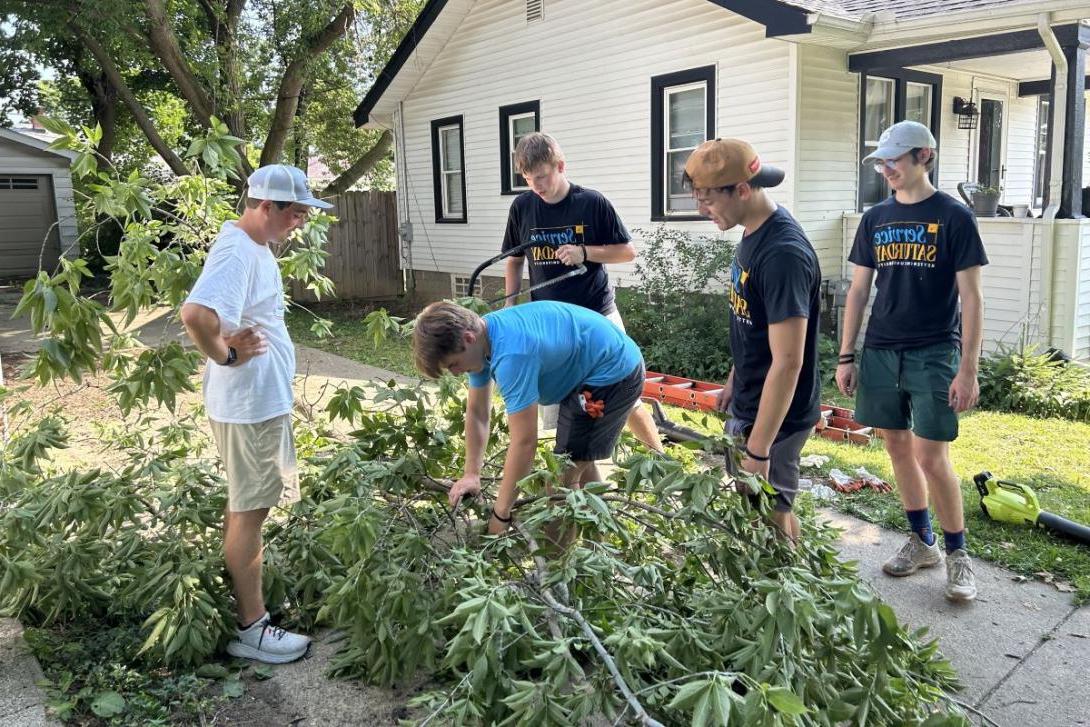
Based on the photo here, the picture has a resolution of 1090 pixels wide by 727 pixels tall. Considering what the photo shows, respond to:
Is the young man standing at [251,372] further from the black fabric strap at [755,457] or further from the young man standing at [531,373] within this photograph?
the black fabric strap at [755,457]

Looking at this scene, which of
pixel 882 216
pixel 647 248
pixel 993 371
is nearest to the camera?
pixel 882 216

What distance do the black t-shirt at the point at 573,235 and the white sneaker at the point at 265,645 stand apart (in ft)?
7.16

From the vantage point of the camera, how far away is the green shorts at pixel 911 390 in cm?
378

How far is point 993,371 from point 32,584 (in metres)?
7.31

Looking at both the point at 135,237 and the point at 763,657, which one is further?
the point at 135,237

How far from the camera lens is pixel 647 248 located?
36.7 ft

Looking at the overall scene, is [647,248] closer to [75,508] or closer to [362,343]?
[362,343]

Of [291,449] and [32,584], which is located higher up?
[291,449]

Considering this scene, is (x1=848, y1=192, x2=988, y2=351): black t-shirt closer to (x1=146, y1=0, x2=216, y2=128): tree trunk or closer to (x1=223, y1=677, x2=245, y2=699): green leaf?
(x1=223, y1=677, x2=245, y2=699): green leaf

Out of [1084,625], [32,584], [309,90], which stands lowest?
[1084,625]

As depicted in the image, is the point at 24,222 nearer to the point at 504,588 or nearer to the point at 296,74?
the point at 296,74

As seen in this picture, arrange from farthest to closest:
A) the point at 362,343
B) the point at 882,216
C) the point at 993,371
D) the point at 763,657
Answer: the point at 362,343 → the point at 993,371 → the point at 882,216 → the point at 763,657

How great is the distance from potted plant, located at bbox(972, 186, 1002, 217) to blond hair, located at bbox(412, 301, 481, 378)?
852cm

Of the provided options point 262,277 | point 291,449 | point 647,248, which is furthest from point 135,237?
point 647,248
